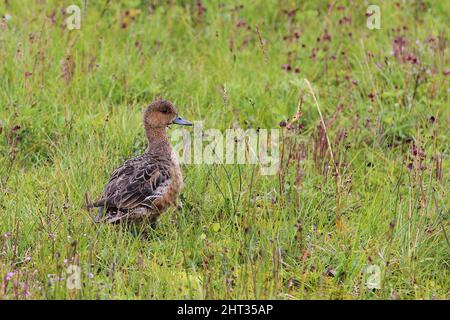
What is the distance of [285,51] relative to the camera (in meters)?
8.32

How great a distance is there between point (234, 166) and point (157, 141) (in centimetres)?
60

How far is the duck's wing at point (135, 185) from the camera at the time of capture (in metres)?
5.55

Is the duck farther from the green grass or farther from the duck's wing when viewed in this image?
the green grass

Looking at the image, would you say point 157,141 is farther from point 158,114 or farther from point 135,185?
point 135,185

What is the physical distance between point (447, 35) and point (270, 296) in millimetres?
5003

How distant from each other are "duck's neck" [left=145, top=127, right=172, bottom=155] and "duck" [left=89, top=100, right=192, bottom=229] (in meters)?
0.02

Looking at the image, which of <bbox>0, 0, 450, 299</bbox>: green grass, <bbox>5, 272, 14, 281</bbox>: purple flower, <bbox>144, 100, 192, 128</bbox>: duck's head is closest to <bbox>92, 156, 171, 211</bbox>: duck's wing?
<bbox>0, 0, 450, 299</bbox>: green grass

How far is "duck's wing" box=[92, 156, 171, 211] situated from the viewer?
219 inches

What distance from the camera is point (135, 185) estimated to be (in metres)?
5.66

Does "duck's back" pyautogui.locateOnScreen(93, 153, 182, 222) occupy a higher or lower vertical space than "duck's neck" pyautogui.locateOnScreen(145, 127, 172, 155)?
lower

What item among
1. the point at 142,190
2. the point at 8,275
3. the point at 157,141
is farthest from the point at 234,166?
the point at 8,275
